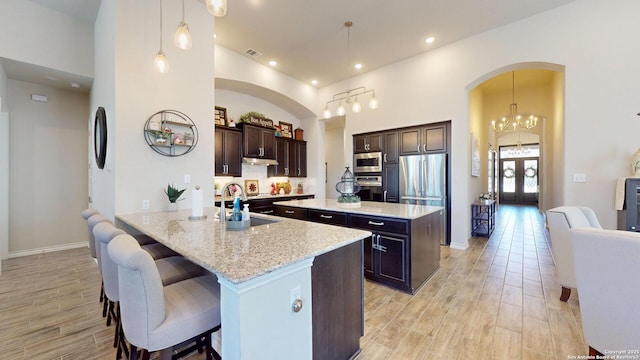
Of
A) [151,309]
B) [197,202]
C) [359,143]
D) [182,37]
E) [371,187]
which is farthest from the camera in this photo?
[359,143]

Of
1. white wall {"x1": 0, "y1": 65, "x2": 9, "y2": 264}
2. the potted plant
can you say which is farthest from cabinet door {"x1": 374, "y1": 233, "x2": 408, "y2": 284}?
white wall {"x1": 0, "y1": 65, "x2": 9, "y2": 264}

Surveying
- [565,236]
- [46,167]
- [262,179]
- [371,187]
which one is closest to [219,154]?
[262,179]

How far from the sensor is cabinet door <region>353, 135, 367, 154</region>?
5.53 m

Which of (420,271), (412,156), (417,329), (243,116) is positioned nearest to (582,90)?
(412,156)

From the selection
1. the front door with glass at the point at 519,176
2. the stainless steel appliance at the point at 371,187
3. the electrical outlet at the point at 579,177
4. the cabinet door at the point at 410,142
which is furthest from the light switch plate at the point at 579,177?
the front door with glass at the point at 519,176

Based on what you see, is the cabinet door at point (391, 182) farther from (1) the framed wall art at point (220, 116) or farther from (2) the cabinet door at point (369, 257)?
(1) the framed wall art at point (220, 116)

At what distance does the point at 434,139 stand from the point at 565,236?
8.59 feet

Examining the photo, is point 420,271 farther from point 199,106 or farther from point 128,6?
point 128,6

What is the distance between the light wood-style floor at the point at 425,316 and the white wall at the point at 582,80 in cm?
129

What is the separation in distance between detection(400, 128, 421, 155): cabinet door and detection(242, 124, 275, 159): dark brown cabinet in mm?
2815

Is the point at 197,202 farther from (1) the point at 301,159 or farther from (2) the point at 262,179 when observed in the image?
(1) the point at 301,159

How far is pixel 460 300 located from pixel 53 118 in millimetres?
6528

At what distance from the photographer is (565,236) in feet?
7.36

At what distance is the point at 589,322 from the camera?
1432mm
